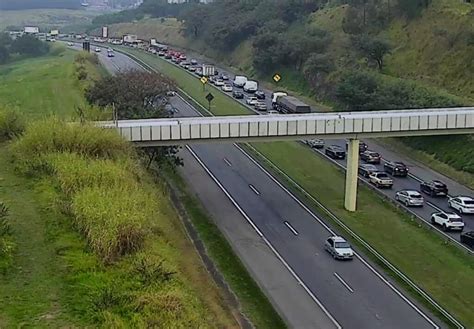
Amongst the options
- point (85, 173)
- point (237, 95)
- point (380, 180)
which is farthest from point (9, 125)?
point (237, 95)

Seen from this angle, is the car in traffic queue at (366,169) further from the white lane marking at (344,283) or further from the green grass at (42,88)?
the green grass at (42,88)

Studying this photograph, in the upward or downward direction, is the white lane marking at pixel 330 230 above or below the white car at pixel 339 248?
below

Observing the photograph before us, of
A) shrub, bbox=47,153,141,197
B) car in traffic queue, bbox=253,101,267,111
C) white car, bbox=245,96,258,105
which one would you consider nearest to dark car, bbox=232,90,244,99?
white car, bbox=245,96,258,105

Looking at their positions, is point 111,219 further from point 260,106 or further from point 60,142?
point 260,106

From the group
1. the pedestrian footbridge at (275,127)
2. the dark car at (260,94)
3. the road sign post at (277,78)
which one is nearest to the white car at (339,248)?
the pedestrian footbridge at (275,127)

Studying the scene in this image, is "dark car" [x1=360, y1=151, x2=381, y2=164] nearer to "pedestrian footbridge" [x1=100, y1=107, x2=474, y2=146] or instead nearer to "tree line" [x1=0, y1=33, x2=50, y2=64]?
"pedestrian footbridge" [x1=100, y1=107, x2=474, y2=146]
